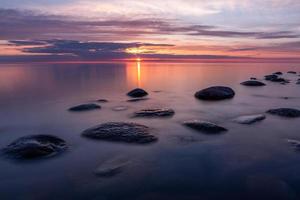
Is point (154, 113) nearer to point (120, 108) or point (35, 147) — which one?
point (120, 108)

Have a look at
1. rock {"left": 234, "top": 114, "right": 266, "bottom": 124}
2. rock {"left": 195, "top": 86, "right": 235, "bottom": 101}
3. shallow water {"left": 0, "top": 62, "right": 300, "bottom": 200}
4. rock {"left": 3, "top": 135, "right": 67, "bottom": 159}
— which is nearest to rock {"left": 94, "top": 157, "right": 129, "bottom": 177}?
shallow water {"left": 0, "top": 62, "right": 300, "bottom": 200}

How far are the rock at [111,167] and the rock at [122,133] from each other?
183 cm

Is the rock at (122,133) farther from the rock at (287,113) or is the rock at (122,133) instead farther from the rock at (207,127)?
the rock at (287,113)

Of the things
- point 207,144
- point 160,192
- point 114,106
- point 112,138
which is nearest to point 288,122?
point 207,144

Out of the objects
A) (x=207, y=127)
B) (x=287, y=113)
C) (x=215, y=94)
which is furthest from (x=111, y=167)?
(x=215, y=94)

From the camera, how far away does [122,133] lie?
12.5 metres

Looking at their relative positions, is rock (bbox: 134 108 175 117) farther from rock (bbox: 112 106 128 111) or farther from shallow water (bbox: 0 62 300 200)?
rock (bbox: 112 106 128 111)

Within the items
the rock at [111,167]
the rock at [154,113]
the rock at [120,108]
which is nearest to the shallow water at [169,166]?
the rock at [111,167]

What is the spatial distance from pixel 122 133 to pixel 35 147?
11.5 ft

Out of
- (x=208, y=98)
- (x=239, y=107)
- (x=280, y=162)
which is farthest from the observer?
(x=208, y=98)

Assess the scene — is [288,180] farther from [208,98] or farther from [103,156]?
[208,98]

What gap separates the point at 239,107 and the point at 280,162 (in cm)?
1145

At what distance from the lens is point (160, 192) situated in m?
7.89

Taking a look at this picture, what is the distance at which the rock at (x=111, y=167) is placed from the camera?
902 cm
